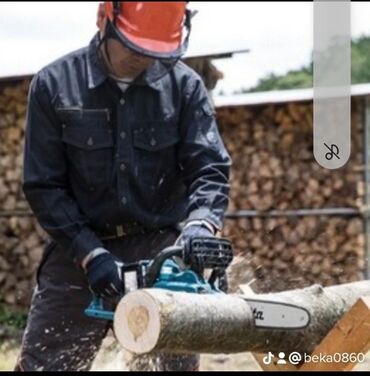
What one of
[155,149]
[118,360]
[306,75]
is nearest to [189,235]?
[155,149]

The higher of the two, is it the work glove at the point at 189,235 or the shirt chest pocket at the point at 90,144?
the shirt chest pocket at the point at 90,144

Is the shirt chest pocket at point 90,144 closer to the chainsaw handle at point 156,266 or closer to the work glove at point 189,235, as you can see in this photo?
the work glove at point 189,235

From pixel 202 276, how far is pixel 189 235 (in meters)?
0.13

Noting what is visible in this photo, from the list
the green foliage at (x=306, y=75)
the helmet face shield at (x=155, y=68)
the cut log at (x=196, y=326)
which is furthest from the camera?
the green foliage at (x=306, y=75)

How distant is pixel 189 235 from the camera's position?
3.07 meters

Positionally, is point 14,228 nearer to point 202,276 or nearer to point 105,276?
point 105,276

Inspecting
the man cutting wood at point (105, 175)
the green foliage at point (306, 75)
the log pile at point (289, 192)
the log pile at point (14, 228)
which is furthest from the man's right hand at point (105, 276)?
the green foliage at point (306, 75)

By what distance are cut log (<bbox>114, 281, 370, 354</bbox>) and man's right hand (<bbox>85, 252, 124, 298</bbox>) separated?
0.82ft

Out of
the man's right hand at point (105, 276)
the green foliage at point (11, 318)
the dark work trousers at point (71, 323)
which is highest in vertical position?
the man's right hand at point (105, 276)

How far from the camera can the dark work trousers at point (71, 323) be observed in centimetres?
336

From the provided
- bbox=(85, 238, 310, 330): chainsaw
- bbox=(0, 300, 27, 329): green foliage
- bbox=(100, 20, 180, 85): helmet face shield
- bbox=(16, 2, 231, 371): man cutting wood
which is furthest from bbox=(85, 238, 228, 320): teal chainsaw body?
bbox=(0, 300, 27, 329): green foliage

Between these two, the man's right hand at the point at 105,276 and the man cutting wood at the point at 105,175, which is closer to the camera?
the man's right hand at the point at 105,276

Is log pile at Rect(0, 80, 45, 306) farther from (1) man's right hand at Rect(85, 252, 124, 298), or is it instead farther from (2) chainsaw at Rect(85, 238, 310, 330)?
(2) chainsaw at Rect(85, 238, 310, 330)

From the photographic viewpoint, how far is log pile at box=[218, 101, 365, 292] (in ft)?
23.0
